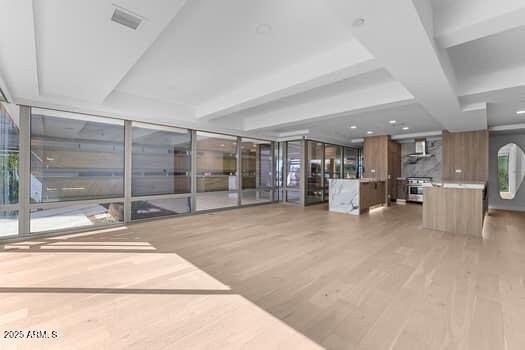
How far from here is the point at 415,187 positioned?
27.6 ft

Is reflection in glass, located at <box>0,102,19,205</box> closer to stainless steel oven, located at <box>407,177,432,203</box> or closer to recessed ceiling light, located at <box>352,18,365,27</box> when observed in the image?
recessed ceiling light, located at <box>352,18,365,27</box>

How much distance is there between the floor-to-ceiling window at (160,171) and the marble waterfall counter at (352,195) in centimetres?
415

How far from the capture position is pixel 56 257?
3.10m

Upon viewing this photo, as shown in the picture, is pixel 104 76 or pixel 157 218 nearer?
pixel 104 76

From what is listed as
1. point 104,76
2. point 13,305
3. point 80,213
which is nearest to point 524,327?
point 13,305

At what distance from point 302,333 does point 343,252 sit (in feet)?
6.16

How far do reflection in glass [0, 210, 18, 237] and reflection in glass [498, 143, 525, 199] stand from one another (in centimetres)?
1208

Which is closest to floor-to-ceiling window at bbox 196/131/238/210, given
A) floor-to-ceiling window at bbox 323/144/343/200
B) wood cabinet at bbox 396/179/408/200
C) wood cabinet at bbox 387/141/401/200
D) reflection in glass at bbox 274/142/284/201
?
reflection in glass at bbox 274/142/284/201

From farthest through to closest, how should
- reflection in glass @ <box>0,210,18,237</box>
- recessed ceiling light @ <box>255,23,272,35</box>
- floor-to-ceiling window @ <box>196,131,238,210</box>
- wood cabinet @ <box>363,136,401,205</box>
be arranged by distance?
wood cabinet @ <box>363,136,401,205</box> → floor-to-ceiling window @ <box>196,131,238,210</box> → reflection in glass @ <box>0,210,18,237</box> → recessed ceiling light @ <box>255,23,272,35</box>

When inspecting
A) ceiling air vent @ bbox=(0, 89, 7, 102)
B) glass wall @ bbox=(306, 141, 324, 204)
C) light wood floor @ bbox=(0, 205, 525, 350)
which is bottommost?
light wood floor @ bbox=(0, 205, 525, 350)

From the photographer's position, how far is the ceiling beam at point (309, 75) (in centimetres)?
272

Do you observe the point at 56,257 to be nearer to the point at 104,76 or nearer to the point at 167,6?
the point at 104,76

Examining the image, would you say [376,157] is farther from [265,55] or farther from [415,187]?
[265,55]

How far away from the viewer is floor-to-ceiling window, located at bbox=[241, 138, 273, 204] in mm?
7527
